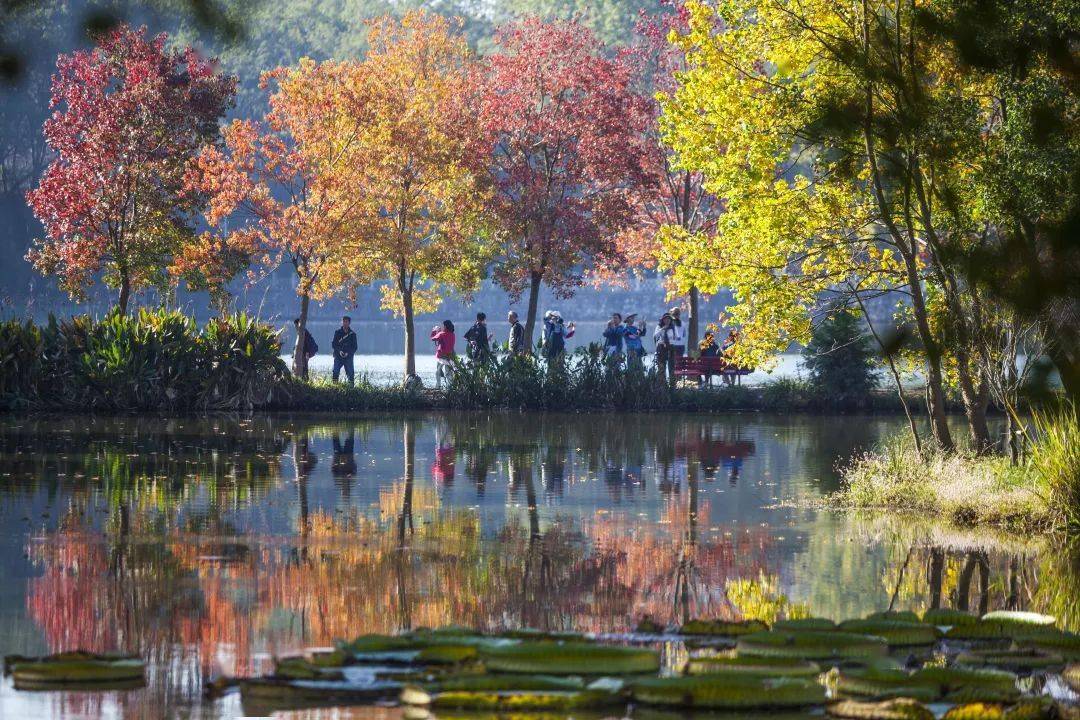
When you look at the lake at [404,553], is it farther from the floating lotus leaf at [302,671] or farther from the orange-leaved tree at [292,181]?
the orange-leaved tree at [292,181]

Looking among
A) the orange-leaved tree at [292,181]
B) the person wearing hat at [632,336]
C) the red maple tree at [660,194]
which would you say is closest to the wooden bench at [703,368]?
the person wearing hat at [632,336]

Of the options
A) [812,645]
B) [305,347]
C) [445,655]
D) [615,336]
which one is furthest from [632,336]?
[445,655]

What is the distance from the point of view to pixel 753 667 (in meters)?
8.41

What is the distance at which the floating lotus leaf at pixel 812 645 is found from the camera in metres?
8.85

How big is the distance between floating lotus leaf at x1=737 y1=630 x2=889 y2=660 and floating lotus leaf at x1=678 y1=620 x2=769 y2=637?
0.38 meters

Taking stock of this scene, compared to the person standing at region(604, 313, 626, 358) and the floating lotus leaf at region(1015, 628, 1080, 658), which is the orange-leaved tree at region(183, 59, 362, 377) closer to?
the person standing at region(604, 313, 626, 358)

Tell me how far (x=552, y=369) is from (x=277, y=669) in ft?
90.6

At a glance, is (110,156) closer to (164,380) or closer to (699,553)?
(164,380)

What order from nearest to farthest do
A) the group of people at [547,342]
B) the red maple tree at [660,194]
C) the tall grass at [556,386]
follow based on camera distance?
the tall grass at [556,386], the group of people at [547,342], the red maple tree at [660,194]

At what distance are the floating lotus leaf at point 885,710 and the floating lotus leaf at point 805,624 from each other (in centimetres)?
183

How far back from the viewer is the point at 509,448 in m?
25.1

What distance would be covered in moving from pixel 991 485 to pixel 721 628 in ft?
25.1

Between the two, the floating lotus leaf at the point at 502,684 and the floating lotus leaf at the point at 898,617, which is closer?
the floating lotus leaf at the point at 502,684

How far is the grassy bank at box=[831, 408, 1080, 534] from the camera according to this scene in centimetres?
1512
